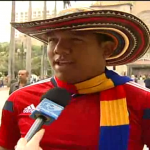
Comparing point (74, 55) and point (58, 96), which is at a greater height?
point (74, 55)

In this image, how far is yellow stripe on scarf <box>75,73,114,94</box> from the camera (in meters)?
1.21

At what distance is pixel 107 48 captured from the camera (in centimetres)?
123

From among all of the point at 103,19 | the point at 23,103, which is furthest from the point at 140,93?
the point at 23,103

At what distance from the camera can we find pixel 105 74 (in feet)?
4.08

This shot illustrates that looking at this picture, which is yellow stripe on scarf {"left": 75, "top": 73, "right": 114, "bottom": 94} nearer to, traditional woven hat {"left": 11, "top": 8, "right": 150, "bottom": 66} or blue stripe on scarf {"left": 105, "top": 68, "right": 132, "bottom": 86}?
blue stripe on scarf {"left": 105, "top": 68, "right": 132, "bottom": 86}

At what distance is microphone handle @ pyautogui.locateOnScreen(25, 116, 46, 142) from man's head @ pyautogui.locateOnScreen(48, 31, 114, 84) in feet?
0.97

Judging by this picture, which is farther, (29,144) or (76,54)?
(76,54)

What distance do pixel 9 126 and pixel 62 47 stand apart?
0.39m

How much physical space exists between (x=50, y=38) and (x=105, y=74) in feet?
0.76

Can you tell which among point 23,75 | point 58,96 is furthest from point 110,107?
point 23,75

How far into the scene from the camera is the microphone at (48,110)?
86 centimetres

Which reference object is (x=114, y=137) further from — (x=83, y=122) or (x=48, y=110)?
(x=48, y=110)

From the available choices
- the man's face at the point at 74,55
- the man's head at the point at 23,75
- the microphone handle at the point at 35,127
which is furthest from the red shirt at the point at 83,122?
the man's head at the point at 23,75

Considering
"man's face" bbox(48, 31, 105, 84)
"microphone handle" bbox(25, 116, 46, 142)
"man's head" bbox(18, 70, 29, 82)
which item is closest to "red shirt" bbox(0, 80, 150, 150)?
"man's face" bbox(48, 31, 105, 84)
